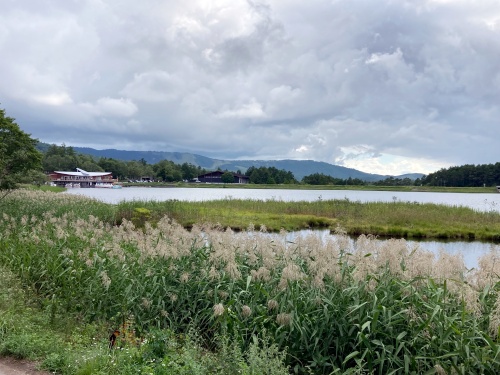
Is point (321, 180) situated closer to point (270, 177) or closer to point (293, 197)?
point (270, 177)

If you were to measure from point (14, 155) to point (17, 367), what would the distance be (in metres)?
18.9

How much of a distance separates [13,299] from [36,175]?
18.7 metres

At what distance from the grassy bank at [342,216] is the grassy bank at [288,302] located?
18.7 metres

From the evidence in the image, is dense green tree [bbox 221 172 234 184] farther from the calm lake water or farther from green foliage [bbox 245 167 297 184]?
the calm lake water

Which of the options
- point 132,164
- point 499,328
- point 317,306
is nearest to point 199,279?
point 317,306

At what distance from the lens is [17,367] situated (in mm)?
5109

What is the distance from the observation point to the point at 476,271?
6727mm

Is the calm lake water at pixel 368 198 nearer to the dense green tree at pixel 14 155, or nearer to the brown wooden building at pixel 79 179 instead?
the dense green tree at pixel 14 155

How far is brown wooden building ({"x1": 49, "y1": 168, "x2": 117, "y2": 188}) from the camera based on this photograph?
382 ft

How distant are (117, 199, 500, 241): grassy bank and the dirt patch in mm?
21353

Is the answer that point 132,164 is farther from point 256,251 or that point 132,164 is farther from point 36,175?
point 256,251

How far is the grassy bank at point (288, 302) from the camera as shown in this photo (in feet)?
17.5

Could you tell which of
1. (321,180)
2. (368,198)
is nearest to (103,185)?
(321,180)

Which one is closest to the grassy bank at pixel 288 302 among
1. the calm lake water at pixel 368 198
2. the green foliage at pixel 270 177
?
the calm lake water at pixel 368 198
